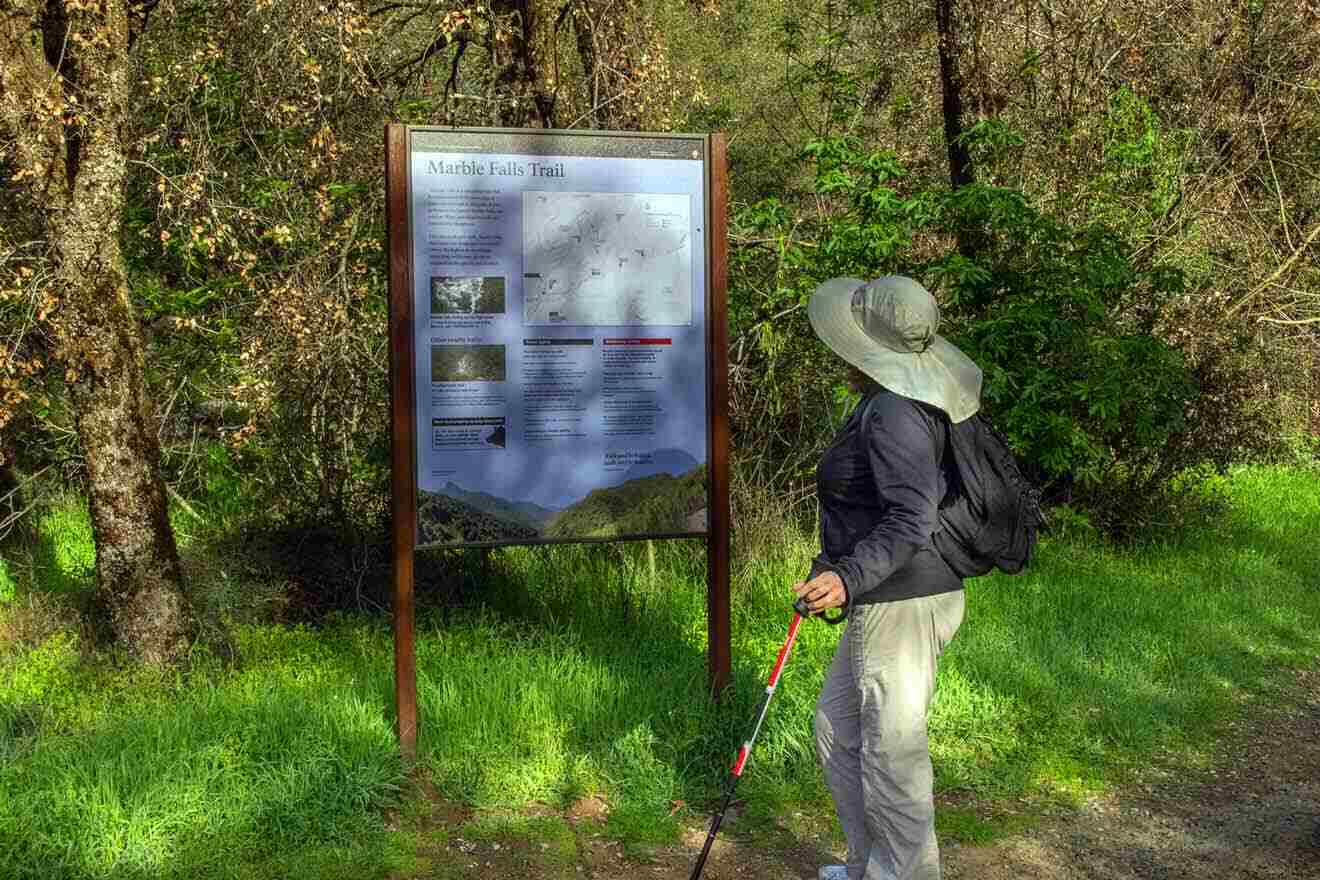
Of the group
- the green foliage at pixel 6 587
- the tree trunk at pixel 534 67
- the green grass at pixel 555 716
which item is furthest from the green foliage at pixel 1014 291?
the green foliage at pixel 6 587

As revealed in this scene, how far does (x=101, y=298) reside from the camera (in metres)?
6.48

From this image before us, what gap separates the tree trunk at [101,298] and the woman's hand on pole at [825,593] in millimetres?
4080

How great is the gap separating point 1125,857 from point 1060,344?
4.01 meters

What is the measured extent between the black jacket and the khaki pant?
84 mm

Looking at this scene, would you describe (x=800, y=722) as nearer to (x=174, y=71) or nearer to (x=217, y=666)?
(x=217, y=666)

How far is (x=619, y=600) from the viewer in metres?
7.65

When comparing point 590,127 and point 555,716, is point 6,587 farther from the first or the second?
point 555,716

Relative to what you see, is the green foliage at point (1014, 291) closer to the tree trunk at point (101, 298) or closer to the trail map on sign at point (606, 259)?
the trail map on sign at point (606, 259)

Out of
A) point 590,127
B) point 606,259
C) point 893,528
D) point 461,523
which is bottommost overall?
point 461,523

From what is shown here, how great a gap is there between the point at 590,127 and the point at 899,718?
19.1 ft

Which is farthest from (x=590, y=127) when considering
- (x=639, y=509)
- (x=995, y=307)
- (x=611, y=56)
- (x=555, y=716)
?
(x=555, y=716)

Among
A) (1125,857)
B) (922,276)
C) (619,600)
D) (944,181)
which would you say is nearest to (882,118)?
(944,181)

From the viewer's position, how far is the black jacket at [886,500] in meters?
3.68

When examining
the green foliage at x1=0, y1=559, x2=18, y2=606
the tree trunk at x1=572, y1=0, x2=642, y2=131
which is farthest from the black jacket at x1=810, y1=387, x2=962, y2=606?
the green foliage at x1=0, y1=559, x2=18, y2=606
